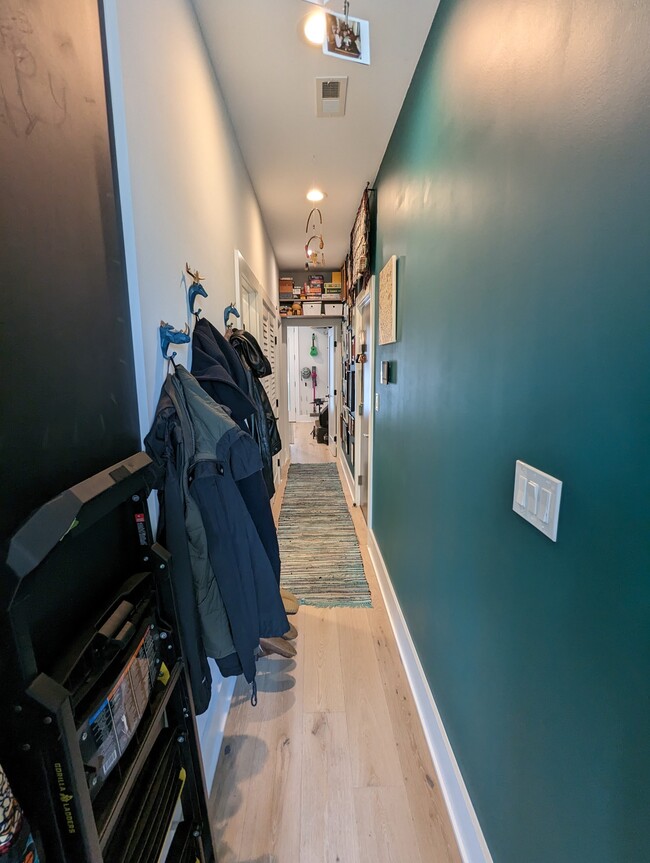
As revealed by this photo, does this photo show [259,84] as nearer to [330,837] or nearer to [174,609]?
[174,609]

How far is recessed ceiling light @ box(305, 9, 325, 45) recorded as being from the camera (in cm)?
132

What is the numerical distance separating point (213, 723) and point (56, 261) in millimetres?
1623

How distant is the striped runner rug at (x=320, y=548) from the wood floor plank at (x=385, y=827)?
1.01 m

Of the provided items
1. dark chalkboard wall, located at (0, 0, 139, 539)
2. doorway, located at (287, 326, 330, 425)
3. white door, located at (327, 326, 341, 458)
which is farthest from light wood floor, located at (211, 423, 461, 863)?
doorway, located at (287, 326, 330, 425)

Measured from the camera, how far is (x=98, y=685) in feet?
2.05

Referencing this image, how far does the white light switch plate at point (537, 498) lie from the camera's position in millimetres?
696

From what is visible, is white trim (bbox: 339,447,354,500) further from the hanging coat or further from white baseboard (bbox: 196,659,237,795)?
the hanging coat

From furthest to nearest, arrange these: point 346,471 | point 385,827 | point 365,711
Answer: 1. point 346,471
2. point 365,711
3. point 385,827

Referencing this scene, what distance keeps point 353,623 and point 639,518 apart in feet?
6.24

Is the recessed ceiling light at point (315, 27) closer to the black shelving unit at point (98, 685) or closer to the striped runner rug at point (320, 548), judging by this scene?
the black shelving unit at point (98, 685)

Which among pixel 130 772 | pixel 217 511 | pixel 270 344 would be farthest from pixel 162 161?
pixel 270 344

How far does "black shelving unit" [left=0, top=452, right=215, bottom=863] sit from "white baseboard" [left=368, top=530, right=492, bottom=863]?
755mm

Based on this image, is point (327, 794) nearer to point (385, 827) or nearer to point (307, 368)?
point (385, 827)

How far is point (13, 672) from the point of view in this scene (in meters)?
0.46
